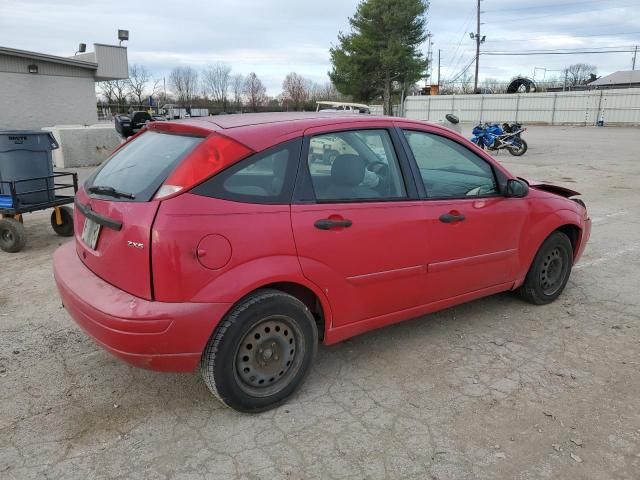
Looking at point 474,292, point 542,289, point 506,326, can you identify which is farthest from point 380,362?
point 542,289

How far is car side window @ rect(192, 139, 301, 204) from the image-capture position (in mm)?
2641

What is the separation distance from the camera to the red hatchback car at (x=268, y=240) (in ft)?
8.34

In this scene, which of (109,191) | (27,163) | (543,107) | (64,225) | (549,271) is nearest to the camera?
(109,191)

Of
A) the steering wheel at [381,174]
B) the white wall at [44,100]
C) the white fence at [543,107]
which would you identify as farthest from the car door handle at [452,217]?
the white fence at [543,107]

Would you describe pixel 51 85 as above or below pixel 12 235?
above

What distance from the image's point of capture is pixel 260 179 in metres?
2.77

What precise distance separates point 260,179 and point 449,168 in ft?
5.28

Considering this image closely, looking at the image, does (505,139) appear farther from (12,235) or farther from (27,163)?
(12,235)

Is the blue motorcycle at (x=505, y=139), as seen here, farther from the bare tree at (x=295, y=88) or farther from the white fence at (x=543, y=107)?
the bare tree at (x=295, y=88)

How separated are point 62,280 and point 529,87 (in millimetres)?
45121

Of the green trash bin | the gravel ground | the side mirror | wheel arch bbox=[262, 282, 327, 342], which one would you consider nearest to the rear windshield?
wheel arch bbox=[262, 282, 327, 342]

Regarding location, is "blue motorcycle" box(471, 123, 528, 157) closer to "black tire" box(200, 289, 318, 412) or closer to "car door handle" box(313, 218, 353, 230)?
"car door handle" box(313, 218, 353, 230)

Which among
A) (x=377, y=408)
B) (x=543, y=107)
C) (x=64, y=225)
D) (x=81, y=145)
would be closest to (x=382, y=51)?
(x=543, y=107)

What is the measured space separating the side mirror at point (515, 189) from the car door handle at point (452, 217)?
0.56 m
